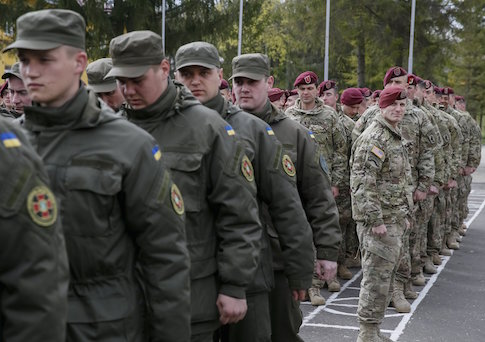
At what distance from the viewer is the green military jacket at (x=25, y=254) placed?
2127mm

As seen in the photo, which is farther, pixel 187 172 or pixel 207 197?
pixel 207 197

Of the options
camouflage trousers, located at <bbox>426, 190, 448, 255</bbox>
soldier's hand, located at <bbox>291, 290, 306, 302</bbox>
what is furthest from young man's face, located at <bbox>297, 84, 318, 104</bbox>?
soldier's hand, located at <bbox>291, 290, 306, 302</bbox>

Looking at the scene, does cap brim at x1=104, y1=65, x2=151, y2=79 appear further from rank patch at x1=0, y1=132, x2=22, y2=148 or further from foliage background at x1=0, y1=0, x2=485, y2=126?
foliage background at x1=0, y1=0, x2=485, y2=126

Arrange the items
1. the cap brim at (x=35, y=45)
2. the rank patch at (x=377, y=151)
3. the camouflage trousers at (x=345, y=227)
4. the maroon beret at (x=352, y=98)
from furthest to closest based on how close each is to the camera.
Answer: the maroon beret at (x=352, y=98) → the camouflage trousers at (x=345, y=227) → the rank patch at (x=377, y=151) → the cap brim at (x=35, y=45)

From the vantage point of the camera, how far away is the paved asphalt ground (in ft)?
22.6

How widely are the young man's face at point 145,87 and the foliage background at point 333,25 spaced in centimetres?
2150

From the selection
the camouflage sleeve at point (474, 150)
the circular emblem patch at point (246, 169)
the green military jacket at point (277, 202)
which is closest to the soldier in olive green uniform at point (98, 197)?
the circular emblem patch at point (246, 169)

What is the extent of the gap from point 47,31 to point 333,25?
90.7ft

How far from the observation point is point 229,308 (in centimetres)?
365

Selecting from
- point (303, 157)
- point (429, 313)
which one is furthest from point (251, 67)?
point (429, 313)

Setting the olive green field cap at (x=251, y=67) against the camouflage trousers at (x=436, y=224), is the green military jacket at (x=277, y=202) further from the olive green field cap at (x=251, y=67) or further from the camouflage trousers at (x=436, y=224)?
the camouflage trousers at (x=436, y=224)

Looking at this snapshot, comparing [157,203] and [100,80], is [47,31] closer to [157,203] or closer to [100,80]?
[157,203]

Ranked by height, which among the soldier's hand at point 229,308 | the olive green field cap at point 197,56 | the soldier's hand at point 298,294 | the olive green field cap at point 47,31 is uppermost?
the olive green field cap at point 47,31

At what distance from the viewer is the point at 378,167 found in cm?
644
